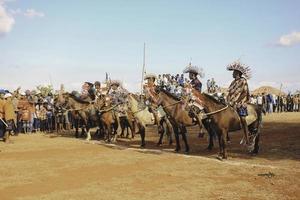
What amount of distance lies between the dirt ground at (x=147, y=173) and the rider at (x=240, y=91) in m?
1.50

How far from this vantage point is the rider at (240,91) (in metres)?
14.1

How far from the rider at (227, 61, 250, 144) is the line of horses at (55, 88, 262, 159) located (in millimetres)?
218

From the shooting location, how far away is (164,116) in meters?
18.1

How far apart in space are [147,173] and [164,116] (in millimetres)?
6836

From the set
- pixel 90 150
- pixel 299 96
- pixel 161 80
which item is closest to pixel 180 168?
pixel 90 150

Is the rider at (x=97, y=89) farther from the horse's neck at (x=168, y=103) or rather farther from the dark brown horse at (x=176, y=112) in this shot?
the horse's neck at (x=168, y=103)

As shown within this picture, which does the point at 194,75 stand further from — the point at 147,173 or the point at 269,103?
the point at 269,103

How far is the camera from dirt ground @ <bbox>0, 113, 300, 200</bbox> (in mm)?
9156

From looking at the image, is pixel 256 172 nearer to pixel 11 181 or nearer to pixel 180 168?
pixel 180 168

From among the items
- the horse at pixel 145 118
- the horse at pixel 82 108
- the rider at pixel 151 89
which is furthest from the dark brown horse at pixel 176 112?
the horse at pixel 82 108

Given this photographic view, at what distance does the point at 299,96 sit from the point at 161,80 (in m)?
33.1

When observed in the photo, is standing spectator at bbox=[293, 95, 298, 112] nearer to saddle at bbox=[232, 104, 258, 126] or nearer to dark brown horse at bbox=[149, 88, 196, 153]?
dark brown horse at bbox=[149, 88, 196, 153]

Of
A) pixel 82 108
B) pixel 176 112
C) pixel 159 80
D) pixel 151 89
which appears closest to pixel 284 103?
pixel 159 80

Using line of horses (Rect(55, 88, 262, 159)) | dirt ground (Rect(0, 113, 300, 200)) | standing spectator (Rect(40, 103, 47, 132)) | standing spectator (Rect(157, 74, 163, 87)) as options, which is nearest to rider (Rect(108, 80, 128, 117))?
line of horses (Rect(55, 88, 262, 159))
